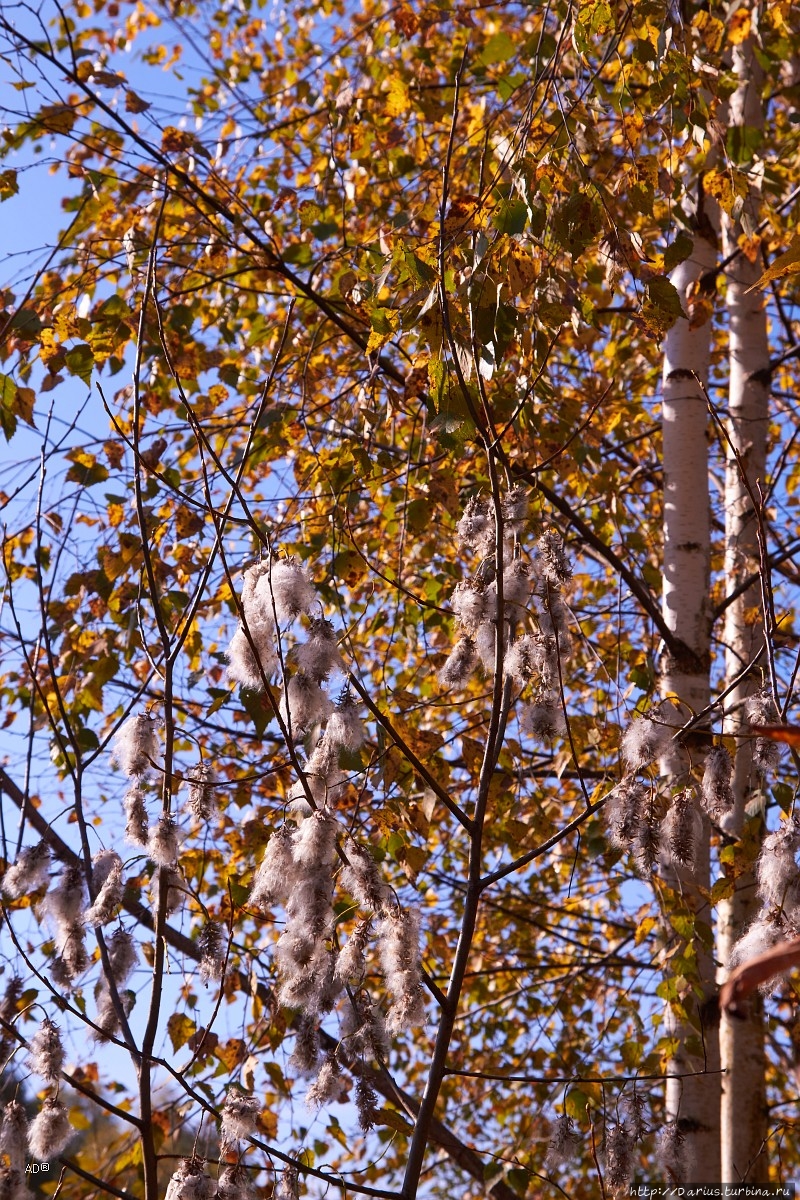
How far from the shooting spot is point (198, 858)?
2.72 m

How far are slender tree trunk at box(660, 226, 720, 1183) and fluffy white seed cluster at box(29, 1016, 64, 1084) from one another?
1382 millimetres

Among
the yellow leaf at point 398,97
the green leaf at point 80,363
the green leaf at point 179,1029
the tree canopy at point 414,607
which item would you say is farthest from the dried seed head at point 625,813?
the yellow leaf at point 398,97

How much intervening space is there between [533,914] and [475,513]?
9.69 ft

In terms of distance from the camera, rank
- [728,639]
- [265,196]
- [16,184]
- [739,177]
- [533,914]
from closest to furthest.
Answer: [739,177], [16,184], [728,639], [265,196], [533,914]

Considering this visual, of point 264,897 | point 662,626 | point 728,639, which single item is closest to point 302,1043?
point 264,897

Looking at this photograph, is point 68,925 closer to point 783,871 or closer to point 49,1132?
point 49,1132

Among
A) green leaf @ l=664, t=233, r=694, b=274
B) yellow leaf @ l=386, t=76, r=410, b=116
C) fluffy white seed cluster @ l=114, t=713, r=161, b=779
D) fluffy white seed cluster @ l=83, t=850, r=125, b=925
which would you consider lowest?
fluffy white seed cluster @ l=83, t=850, r=125, b=925

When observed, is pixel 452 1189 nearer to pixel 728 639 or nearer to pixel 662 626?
pixel 728 639

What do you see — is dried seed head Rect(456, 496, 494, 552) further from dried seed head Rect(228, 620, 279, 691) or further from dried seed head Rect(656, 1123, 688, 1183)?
dried seed head Rect(656, 1123, 688, 1183)

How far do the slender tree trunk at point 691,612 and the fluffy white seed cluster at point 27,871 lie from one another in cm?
136

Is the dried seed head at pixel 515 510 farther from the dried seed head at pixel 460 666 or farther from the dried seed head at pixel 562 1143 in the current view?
the dried seed head at pixel 562 1143

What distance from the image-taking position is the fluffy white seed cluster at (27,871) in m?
1.91

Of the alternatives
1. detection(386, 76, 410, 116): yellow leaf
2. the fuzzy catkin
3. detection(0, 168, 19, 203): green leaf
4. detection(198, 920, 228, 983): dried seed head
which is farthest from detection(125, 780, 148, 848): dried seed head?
detection(386, 76, 410, 116): yellow leaf

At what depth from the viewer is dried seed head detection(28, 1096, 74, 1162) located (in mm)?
1784
